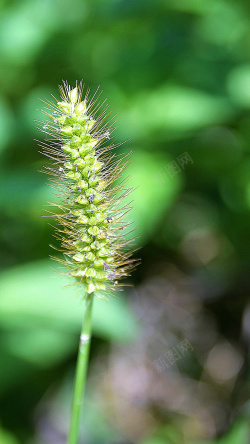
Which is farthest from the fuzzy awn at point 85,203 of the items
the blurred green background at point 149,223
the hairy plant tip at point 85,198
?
the blurred green background at point 149,223

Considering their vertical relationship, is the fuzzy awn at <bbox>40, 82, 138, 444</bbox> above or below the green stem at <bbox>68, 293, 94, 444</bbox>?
above

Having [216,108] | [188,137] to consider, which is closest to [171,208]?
[188,137]

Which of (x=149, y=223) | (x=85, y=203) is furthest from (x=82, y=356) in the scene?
(x=149, y=223)

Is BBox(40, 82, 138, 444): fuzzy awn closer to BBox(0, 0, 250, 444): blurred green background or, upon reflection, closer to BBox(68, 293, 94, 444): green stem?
BBox(68, 293, 94, 444): green stem

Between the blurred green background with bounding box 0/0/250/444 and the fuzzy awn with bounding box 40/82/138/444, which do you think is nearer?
the fuzzy awn with bounding box 40/82/138/444

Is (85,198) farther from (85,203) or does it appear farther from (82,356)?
(82,356)

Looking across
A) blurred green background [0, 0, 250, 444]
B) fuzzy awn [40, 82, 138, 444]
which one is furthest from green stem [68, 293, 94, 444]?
blurred green background [0, 0, 250, 444]

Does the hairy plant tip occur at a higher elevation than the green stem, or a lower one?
higher

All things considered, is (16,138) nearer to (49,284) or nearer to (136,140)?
(136,140)
